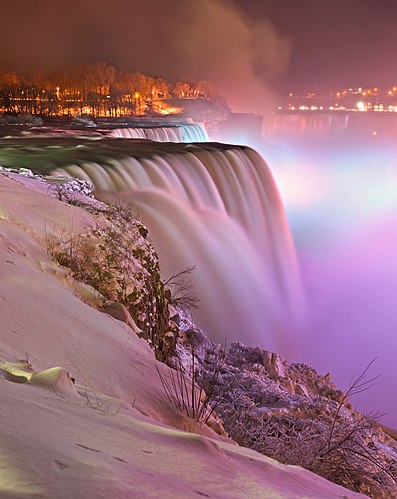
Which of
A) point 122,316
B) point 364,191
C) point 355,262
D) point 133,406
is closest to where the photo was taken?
point 133,406

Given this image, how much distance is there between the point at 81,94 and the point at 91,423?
61.7m

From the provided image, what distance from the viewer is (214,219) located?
42.1 ft

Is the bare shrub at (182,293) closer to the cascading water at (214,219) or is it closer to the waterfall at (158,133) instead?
the cascading water at (214,219)

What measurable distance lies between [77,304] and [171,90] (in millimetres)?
76802

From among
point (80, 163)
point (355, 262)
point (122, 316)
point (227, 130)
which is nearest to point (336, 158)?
point (227, 130)

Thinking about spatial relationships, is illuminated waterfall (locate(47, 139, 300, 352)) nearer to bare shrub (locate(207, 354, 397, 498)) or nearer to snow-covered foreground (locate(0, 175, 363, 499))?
bare shrub (locate(207, 354, 397, 498))

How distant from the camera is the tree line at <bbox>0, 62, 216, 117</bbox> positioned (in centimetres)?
5494

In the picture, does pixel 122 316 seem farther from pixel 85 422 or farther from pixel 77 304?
pixel 85 422

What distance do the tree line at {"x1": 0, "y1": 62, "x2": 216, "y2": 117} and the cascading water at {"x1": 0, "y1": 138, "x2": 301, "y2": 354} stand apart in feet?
135

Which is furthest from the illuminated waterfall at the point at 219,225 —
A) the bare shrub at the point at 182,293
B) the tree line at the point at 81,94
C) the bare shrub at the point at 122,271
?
the tree line at the point at 81,94

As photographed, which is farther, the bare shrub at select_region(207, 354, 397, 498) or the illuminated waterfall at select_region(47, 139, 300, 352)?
the illuminated waterfall at select_region(47, 139, 300, 352)

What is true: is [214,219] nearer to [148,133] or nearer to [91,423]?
[91,423]

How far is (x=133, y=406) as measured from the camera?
8.30 feet

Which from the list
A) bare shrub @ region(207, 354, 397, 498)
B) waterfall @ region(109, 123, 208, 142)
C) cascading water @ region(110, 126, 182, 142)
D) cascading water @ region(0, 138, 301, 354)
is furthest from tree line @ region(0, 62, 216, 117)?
bare shrub @ region(207, 354, 397, 498)
